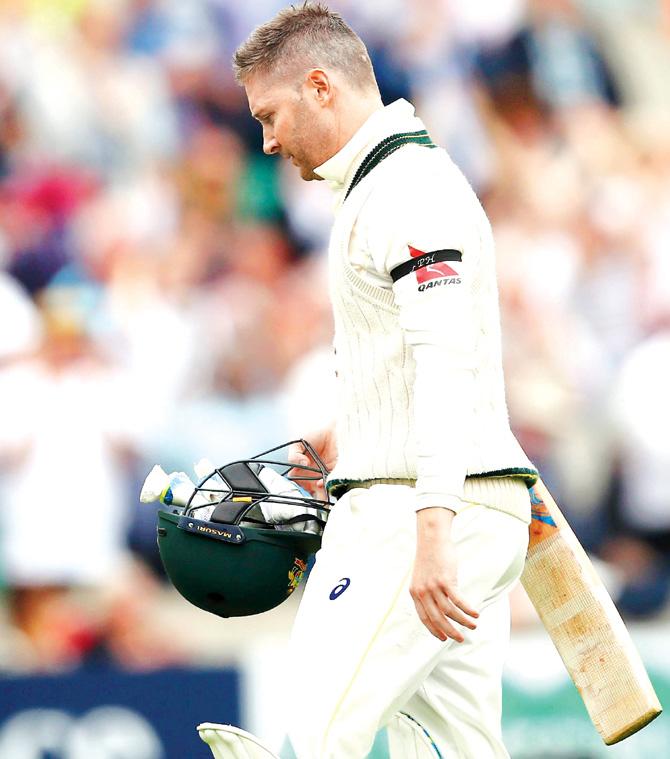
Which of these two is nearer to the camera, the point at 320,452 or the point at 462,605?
the point at 462,605

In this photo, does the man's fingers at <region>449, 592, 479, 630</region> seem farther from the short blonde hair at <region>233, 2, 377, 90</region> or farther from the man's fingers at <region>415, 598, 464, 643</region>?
the short blonde hair at <region>233, 2, 377, 90</region>

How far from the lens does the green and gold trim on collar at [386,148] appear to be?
287 centimetres

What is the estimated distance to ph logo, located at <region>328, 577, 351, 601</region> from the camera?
8.98 feet

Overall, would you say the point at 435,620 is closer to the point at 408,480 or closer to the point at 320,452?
the point at 408,480

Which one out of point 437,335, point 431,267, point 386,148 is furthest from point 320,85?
point 437,335

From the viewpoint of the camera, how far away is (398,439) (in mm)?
2812

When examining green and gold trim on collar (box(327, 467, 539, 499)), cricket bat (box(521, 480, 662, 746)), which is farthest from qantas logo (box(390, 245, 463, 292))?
cricket bat (box(521, 480, 662, 746))

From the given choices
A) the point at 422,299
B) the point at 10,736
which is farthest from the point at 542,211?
the point at 422,299

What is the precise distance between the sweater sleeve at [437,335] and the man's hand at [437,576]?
0.03m

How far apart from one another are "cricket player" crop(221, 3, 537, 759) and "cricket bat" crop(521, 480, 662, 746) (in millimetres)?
183

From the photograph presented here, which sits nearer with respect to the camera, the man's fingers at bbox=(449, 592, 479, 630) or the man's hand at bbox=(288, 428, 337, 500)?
the man's fingers at bbox=(449, 592, 479, 630)

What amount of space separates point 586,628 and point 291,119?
127 centimetres

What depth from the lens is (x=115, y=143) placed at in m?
7.04

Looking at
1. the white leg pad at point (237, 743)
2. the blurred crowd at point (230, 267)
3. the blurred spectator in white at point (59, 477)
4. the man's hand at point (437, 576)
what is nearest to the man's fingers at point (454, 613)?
the man's hand at point (437, 576)
